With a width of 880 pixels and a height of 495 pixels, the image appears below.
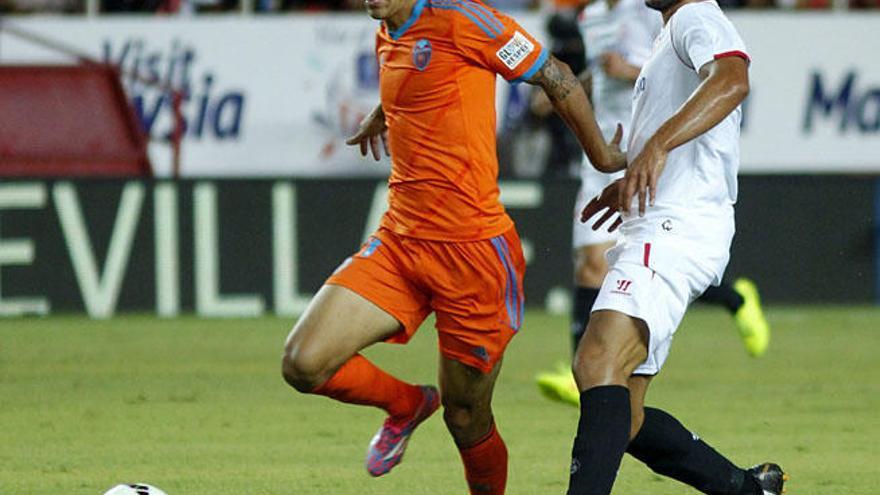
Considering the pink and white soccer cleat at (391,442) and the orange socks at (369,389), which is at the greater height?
the orange socks at (369,389)

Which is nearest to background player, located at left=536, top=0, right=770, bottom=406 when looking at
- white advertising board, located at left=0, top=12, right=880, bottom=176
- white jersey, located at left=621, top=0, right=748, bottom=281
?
white jersey, located at left=621, top=0, right=748, bottom=281

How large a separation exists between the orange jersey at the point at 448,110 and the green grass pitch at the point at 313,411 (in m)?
1.19

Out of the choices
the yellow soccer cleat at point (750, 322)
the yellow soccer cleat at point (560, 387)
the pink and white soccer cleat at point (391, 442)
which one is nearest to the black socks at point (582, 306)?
the yellow soccer cleat at point (560, 387)

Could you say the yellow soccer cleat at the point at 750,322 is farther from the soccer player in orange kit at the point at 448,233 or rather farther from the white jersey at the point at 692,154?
the white jersey at the point at 692,154

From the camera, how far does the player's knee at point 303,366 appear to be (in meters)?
5.68

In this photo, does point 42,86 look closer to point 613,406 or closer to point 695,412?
point 695,412

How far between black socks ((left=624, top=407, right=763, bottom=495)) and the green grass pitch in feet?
2.59

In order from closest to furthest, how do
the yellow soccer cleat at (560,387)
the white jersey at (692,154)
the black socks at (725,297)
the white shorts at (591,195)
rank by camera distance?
the white jersey at (692,154), the white shorts at (591,195), the yellow soccer cleat at (560,387), the black socks at (725,297)

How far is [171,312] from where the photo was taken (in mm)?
13250

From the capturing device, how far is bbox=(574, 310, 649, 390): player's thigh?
17.2ft

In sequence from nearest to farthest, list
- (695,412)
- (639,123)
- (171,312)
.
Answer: (639,123), (695,412), (171,312)

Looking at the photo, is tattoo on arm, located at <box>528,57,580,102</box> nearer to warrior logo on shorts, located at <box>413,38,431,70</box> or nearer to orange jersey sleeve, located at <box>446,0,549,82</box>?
orange jersey sleeve, located at <box>446,0,549,82</box>

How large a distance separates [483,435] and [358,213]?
7623 mm

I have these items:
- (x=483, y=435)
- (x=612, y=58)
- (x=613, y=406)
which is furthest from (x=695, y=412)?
(x=613, y=406)
